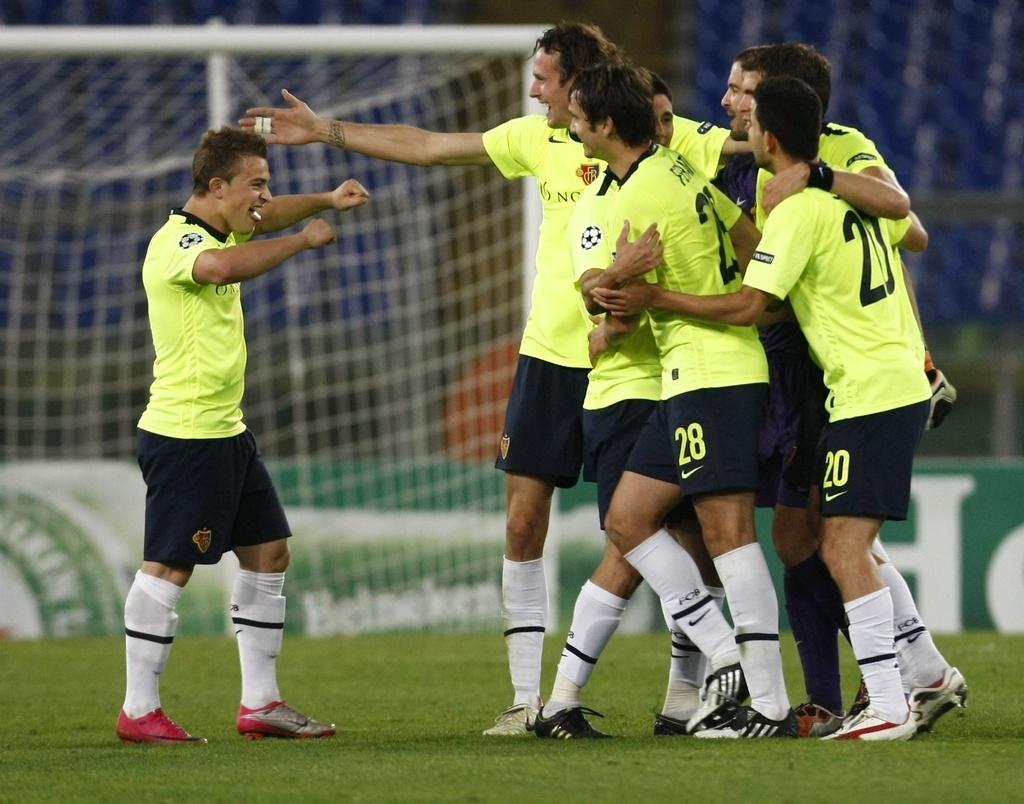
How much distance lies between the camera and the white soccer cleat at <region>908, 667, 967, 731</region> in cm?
494

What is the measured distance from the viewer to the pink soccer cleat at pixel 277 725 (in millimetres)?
5113

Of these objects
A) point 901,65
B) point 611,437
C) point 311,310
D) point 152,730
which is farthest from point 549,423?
point 901,65

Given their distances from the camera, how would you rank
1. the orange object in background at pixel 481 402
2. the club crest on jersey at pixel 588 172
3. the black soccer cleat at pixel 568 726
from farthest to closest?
the orange object in background at pixel 481 402 → the club crest on jersey at pixel 588 172 → the black soccer cleat at pixel 568 726

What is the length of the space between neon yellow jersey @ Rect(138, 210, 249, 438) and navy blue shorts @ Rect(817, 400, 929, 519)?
191 cm

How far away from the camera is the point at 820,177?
4.57 meters

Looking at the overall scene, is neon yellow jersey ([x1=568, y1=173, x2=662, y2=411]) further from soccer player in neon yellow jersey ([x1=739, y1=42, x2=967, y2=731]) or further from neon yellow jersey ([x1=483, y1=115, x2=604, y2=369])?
soccer player in neon yellow jersey ([x1=739, y1=42, x2=967, y2=731])

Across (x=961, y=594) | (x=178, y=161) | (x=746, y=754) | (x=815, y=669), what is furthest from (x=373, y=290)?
(x=746, y=754)

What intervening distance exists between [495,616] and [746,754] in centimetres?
487

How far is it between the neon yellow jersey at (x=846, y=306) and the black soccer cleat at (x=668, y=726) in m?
1.07

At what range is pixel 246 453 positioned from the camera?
17.2ft

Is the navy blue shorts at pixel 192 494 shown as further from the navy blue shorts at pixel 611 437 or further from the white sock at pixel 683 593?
the white sock at pixel 683 593

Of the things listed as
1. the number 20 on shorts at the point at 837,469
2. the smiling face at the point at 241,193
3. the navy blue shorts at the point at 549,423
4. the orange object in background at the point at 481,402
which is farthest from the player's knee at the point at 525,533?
the orange object in background at the point at 481,402

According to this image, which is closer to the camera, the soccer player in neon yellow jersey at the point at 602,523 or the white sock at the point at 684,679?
the soccer player in neon yellow jersey at the point at 602,523

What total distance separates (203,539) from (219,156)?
1.23 metres
